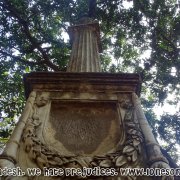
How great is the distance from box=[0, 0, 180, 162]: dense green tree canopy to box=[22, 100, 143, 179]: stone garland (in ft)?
25.2

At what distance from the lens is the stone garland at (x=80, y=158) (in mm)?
3666

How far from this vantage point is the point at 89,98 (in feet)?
16.4

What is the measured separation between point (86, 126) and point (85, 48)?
3.37 m

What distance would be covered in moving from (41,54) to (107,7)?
4.91 metres

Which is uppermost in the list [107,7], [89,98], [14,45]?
[107,7]

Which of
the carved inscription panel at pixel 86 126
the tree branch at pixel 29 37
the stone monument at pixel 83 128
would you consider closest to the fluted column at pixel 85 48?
the stone monument at pixel 83 128

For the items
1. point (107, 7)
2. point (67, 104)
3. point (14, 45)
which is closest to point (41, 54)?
point (14, 45)

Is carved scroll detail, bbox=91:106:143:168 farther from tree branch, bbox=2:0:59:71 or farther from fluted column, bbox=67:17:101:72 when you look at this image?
tree branch, bbox=2:0:59:71

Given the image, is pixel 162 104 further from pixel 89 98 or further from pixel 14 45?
pixel 89 98

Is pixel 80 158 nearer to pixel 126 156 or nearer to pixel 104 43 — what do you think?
pixel 126 156

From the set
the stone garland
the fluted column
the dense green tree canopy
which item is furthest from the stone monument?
the dense green tree canopy

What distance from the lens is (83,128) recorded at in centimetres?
450

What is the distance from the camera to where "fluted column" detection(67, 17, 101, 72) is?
6394mm

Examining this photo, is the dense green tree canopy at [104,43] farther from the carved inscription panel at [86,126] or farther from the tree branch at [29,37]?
the carved inscription panel at [86,126]
